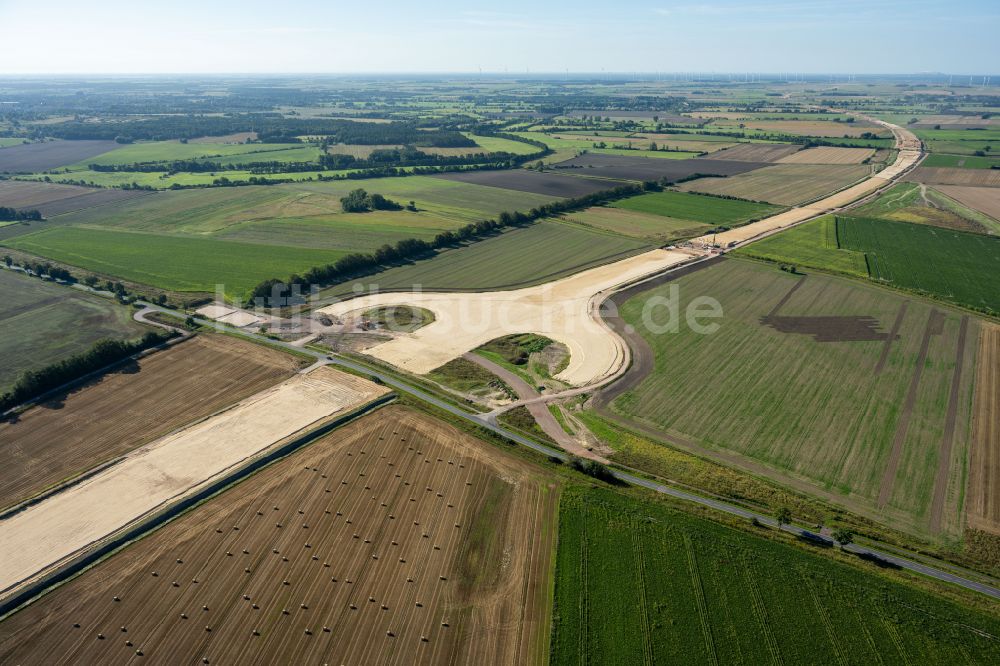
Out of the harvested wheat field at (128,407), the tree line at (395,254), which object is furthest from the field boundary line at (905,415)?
the tree line at (395,254)

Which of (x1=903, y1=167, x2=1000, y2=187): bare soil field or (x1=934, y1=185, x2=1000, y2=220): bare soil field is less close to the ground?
(x1=903, y1=167, x2=1000, y2=187): bare soil field

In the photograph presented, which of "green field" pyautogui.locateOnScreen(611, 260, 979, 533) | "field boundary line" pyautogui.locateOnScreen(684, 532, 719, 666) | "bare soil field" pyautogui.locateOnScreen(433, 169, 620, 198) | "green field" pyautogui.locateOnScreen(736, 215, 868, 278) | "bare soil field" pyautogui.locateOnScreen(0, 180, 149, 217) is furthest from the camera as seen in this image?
"bare soil field" pyautogui.locateOnScreen(433, 169, 620, 198)

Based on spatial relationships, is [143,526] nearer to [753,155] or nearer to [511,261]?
[511,261]

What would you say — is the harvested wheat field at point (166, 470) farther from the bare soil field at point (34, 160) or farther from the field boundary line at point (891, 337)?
the bare soil field at point (34, 160)

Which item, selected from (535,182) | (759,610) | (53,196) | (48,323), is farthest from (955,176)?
(53,196)

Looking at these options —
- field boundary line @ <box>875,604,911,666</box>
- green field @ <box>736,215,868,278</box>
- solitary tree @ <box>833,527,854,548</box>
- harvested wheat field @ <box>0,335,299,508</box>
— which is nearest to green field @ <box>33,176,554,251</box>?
harvested wheat field @ <box>0,335,299,508</box>

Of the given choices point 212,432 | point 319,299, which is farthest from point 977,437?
point 319,299

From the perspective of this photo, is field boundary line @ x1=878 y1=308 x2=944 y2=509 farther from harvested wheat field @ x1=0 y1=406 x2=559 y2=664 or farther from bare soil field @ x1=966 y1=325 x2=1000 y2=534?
harvested wheat field @ x1=0 y1=406 x2=559 y2=664

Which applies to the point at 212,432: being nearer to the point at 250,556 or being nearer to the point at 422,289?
the point at 250,556
